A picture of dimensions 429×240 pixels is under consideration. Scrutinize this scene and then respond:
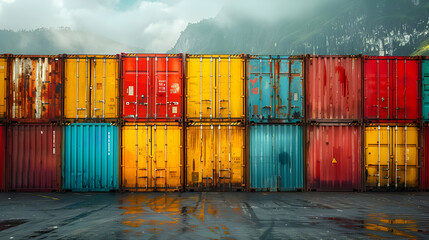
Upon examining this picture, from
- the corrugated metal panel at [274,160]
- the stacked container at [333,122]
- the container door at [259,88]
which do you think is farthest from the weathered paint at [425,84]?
the container door at [259,88]

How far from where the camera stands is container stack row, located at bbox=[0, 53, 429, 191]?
52.4ft

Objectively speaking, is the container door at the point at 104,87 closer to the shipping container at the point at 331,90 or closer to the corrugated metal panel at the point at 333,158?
the shipping container at the point at 331,90

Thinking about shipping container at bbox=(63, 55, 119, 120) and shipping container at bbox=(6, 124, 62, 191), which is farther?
shipping container at bbox=(63, 55, 119, 120)

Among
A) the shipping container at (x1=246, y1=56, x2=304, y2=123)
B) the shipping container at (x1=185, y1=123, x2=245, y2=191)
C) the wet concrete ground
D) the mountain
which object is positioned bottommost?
the wet concrete ground

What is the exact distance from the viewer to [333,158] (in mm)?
16203

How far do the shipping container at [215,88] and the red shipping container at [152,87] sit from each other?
523 mm

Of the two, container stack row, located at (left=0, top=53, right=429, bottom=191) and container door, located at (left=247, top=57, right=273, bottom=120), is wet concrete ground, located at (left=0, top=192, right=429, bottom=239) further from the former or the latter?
container door, located at (left=247, top=57, right=273, bottom=120)

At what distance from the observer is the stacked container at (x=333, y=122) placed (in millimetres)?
16203

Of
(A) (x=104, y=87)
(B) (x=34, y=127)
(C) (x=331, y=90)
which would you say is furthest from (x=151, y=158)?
(C) (x=331, y=90)

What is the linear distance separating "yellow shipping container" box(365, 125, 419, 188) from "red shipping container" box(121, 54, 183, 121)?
9298mm

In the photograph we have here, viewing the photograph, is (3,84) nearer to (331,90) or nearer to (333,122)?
(331,90)

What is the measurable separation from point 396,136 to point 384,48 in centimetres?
15653

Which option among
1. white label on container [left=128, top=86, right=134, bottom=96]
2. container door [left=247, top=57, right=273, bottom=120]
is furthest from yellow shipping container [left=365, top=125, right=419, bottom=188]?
white label on container [left=128, top=86, right=134, bottom=96]

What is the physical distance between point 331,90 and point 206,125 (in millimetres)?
6220
